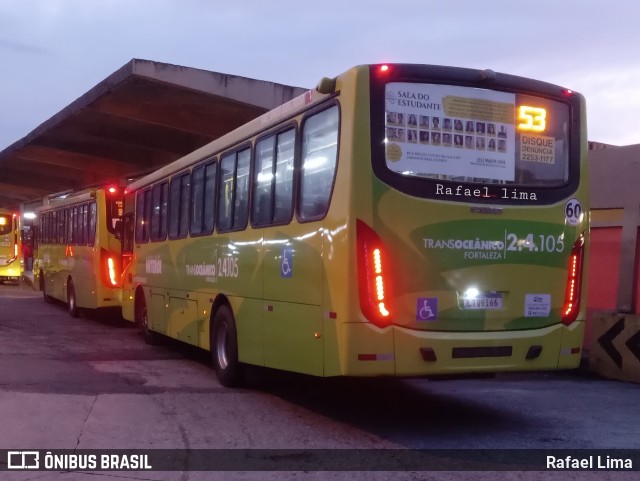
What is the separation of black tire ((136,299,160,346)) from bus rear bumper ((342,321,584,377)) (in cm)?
821

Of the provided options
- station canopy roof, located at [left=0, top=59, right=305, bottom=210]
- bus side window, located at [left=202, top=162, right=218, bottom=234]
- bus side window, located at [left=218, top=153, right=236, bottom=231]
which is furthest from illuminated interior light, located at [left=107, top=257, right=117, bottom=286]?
bus side window, located at [left=218, top=153, right=236, bottom=231]

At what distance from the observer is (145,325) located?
1494cm

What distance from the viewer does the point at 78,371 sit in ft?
37.3

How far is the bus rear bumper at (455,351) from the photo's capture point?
7.13 meters

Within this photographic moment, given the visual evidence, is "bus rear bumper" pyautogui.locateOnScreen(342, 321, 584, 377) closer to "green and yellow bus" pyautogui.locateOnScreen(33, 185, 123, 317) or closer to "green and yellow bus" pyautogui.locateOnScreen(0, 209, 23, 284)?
"green and yellow bus" pyautogui.locateOnScreen(33, 185, 123, 317)

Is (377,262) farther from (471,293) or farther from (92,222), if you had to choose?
(92,222)

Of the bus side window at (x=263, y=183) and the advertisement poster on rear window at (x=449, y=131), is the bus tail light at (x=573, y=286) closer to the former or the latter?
the advertisement poster on rear window at (x=449, y=131)

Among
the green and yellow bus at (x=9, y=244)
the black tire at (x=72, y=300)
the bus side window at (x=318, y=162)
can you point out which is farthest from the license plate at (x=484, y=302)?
the green and yellow bus at (x=9, y=244)

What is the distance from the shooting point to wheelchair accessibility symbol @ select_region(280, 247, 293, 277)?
8336mm

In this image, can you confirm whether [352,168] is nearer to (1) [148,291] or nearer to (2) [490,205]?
(2) [490,205]

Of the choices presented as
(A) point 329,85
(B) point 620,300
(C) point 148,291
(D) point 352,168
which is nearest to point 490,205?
(D) point 352,168

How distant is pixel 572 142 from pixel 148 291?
28.4 ft

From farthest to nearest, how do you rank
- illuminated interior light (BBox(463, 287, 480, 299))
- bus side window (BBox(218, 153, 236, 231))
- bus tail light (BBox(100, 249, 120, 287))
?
bus tail light (BBox(100, 249, 120, 287)) → bus side window (BBox(218, 153, 236, 231)) → illuminated interior light (BBox(463, 287, 480, 299))

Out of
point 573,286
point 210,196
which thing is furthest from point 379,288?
point 210,196
